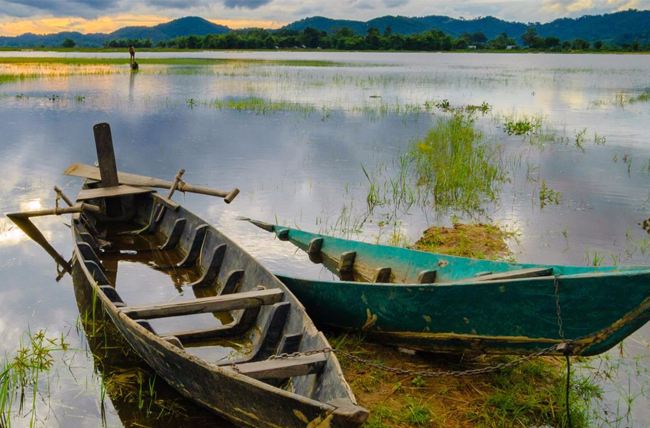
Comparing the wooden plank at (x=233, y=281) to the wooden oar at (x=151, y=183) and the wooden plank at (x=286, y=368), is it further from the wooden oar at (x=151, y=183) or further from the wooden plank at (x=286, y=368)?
the wooden oar at (x=151, y=183)

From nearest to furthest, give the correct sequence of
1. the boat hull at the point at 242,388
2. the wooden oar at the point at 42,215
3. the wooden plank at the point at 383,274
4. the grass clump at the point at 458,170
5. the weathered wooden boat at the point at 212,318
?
the boat hull at the point at 242,388 < the weathered wooden boat at the point at 212,318 < the wooden plank at the point at 383,274 < the wooden oar at the point at 42,215 < the grass clump at the point at 458,170

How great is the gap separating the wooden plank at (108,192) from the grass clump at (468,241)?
4.41m

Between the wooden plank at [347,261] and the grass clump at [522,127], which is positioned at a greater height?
the grass clump at [522,127]

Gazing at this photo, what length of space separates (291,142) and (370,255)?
10708 millimetres

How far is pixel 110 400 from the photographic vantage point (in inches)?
200

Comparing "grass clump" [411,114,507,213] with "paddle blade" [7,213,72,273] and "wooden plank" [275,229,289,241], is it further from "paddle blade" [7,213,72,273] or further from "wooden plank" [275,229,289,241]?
"paddle blade" [7,213,72,273]

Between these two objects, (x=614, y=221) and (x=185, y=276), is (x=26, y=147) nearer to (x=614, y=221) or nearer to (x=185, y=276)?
(x=185, y=276)

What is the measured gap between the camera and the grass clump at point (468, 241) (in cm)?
837

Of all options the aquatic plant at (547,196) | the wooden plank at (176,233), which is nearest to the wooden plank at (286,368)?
the wooden plank at (176,233)

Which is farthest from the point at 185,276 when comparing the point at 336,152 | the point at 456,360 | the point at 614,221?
the point at 336,152

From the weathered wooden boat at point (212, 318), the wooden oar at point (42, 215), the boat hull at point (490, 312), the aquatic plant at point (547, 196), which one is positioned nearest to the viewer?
the weathered wooden boat at point (212, 318)

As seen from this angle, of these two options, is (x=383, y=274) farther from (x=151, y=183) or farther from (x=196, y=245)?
(x=151, y=183)

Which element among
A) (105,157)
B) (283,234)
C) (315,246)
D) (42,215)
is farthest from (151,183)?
(315,246)

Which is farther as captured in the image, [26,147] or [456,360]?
[26,147]
